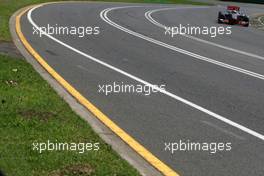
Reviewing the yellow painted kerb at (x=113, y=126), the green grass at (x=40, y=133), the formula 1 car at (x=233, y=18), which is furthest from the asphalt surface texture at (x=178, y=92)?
the formula 1 car at (x=233, y=18)

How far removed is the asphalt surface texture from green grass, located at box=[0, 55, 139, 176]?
0.74m

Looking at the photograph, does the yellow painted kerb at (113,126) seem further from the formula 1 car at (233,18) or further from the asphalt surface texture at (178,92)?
the formula 1 car at (233,18)

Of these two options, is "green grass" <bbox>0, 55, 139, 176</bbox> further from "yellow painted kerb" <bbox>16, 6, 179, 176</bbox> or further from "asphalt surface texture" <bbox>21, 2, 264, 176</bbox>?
"asphalt surface texture" <bbox>21, 2, 264, 176</bbox>

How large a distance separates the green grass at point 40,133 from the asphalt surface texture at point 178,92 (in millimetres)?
737

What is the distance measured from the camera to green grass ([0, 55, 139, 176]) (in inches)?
238

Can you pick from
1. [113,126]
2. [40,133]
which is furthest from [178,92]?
[40,133]

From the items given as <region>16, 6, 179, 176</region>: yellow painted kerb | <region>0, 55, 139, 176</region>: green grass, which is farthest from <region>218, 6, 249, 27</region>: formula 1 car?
<region>0, 55, 139, 176</region>: green grass

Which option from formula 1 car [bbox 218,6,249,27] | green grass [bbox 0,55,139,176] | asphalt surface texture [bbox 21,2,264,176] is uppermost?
green grass [bbox 0,55,139,176]

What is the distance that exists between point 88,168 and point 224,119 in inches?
134

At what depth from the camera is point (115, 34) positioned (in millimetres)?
20062

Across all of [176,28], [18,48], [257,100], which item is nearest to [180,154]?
[257,100]

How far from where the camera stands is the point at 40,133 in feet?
23.1

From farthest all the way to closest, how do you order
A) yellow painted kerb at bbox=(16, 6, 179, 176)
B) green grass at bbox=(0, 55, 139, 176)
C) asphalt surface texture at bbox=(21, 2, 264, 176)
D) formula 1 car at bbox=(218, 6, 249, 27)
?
formula 1 car at bbox=(218, 6, 249, 27)
asphalt surface texture at bbox=(21, 2, 264, 176)
yellow painted kerb at bbox=(16, 6, 179, 176)
green grass at bbox=(0, 55, 139, 176)

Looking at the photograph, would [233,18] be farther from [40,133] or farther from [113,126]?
[40,133]
